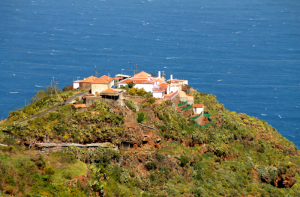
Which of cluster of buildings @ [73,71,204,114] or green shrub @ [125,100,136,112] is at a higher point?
cluster of buildings @ [73,71,204,114]

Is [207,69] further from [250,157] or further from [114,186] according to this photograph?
[114,186]

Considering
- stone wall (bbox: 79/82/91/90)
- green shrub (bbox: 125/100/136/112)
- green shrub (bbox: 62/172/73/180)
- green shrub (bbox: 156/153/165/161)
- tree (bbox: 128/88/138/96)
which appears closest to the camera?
green shrub (bbox: 62/172/73/180)

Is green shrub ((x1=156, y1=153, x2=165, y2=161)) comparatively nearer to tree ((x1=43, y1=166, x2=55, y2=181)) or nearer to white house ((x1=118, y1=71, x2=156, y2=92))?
tree ((x1=43, y1=166, x2=55, y2=181))

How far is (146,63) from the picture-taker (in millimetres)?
173125

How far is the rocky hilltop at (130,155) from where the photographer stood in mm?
31609

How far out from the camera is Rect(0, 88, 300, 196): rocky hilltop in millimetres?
31609

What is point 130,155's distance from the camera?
40.7 m

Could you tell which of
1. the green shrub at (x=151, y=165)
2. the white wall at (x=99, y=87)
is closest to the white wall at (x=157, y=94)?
the white wall at (x=99, y=87)

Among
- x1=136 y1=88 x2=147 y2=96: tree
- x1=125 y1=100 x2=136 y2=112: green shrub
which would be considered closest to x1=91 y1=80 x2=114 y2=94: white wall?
x1=136 y1=88 x2=147 y2=96: tree

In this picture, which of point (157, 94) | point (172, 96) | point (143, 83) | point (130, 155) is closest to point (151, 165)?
point (130, 155)

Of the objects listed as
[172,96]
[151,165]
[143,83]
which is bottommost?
[151,165]

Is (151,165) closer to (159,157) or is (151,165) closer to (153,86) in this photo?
(159,157)

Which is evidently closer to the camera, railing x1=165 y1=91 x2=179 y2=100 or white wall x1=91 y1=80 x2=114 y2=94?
white wall x1=91 y1=80 x2=114 y2=94

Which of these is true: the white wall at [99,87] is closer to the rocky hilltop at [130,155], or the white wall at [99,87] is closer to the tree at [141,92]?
the rocky hilltop at [130,155]
